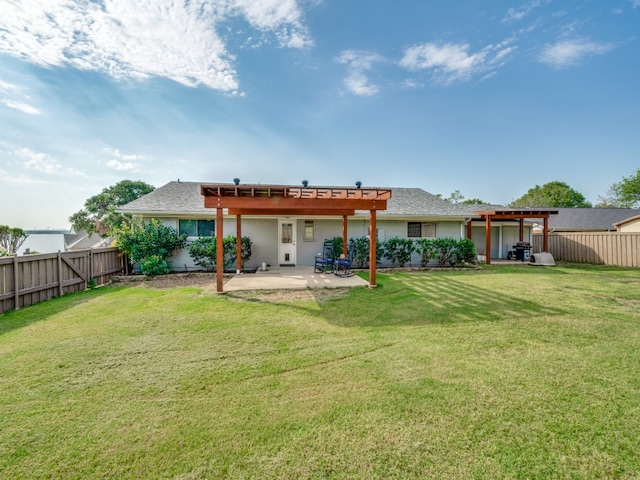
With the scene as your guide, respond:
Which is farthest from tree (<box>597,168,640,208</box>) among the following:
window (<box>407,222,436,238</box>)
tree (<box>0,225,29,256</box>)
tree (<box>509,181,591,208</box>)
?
tree (<box>0,225,29,256</box>)

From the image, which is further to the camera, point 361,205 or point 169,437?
point 361,205

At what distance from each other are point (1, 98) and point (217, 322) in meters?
9.24

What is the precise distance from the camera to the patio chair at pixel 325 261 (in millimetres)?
10078

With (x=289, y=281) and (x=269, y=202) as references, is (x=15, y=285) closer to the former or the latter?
(x=269, y=202)

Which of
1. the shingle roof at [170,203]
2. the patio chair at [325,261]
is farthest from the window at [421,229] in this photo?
the shingle roof at [170,203]

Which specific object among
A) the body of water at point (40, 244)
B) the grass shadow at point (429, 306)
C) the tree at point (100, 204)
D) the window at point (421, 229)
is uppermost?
the tree at point (100, 204)

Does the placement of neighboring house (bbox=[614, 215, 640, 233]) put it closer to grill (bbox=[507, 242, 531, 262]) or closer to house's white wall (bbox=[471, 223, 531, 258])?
house's white wall (bbox=[471, 223, 531, 258])

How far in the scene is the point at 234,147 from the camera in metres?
14.5

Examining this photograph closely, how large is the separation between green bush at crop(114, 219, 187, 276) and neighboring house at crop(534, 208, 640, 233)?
85.5 ft

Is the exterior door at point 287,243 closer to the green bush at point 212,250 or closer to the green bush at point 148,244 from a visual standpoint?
the green bush at point 212,250

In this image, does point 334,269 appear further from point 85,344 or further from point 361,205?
point 85,344

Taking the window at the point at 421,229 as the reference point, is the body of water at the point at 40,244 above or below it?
below

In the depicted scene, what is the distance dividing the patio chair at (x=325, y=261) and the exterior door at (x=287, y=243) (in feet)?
4.08

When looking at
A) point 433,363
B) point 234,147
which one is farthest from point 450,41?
point 433,363
